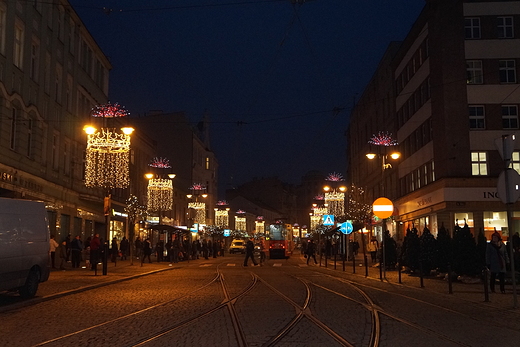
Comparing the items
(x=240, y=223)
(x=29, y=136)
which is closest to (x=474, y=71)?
(x=29, y=136)

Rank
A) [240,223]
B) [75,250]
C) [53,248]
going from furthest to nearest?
[240,223]
[75,250]
[53,248]

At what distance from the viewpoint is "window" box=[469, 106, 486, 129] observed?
131 feet

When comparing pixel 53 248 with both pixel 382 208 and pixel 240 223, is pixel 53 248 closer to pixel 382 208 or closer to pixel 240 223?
pixel 382 208

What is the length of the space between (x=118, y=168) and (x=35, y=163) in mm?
5522

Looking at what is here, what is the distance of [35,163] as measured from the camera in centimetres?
3169

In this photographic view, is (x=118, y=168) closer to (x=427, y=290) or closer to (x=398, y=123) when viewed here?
(x=427, y=290)

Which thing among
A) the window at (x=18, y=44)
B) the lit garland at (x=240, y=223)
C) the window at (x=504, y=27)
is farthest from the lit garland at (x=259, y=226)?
the window at (x=18, y=44)

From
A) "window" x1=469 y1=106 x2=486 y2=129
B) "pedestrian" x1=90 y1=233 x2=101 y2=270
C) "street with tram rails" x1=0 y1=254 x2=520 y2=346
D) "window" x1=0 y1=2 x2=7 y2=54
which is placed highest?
"window" x1=0 y1=2 x2=7 y2=54

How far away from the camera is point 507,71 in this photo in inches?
1587

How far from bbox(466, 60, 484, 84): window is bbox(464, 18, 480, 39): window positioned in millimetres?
1711

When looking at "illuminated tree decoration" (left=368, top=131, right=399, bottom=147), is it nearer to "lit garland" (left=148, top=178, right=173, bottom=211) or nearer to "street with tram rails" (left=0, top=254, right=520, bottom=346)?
"street with tram rails" (left=0, top=254, right=520, bottom=346)

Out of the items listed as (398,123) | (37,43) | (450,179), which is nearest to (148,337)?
(37,43)

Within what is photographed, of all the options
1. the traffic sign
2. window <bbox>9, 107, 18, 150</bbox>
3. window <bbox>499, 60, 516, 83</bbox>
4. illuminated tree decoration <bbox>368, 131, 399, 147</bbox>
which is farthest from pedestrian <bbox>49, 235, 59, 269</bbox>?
window <bbox>499, 60, 516, 83</bbox>

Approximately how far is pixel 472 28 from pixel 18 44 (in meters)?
27.6
